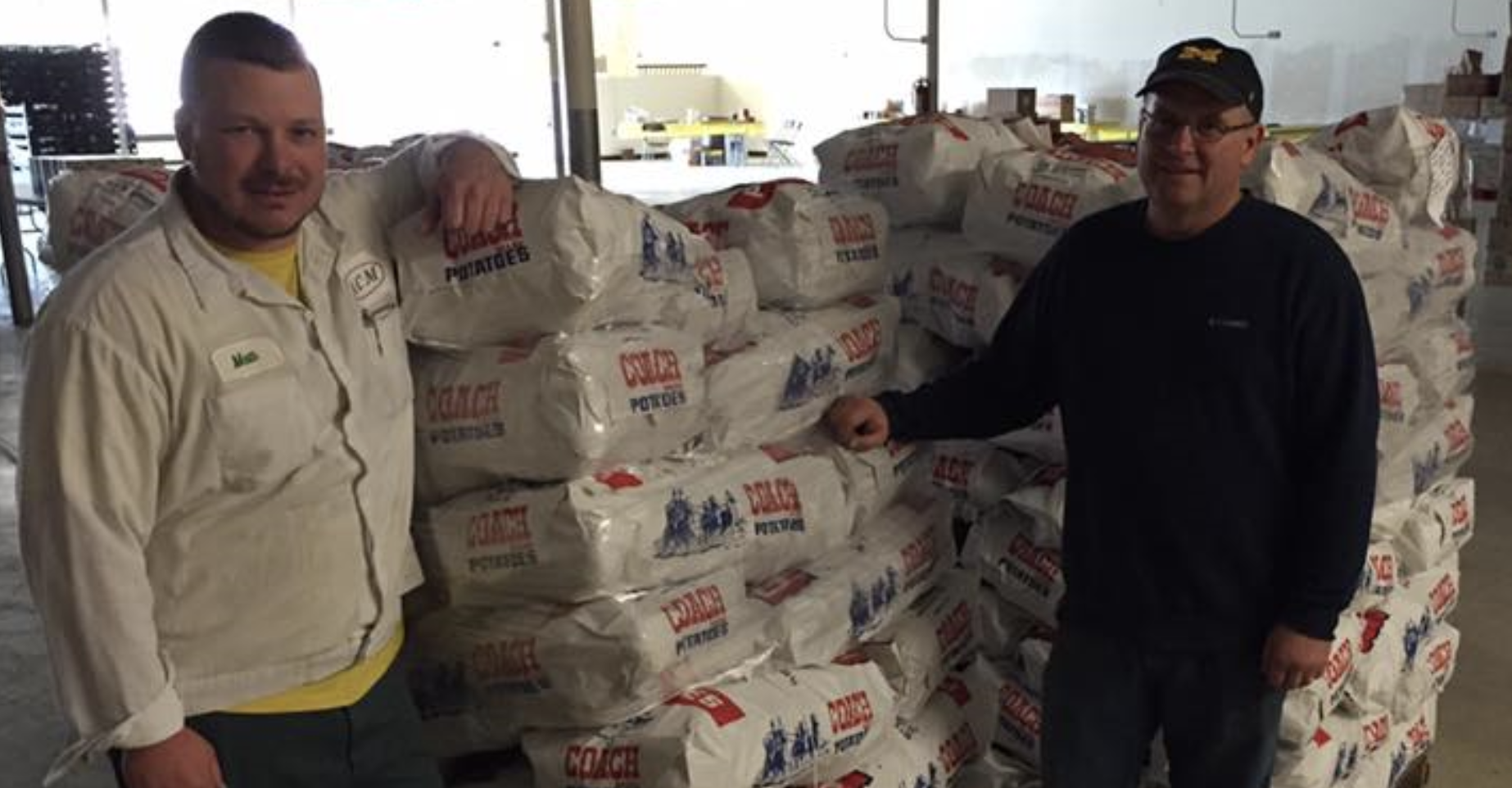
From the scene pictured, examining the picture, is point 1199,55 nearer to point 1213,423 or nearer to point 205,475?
point 1213,423

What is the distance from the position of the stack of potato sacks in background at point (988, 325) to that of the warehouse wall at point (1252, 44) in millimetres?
5291

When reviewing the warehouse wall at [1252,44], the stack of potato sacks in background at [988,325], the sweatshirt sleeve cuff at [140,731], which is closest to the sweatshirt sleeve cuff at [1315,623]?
the stack of potato sacks in background at [988,325]

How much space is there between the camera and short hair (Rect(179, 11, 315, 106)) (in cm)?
128

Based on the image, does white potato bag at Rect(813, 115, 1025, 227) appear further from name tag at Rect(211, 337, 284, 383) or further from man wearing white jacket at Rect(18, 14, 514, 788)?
name tag at Rect(211, 337, 284, 383)

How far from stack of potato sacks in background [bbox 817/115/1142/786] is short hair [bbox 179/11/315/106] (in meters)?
1.30

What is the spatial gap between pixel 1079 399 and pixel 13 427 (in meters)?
5.51

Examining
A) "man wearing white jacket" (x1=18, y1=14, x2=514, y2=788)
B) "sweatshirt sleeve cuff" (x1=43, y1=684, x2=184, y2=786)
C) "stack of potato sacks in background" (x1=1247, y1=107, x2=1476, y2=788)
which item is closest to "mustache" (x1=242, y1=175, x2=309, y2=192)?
"man wearing white jacket" (x1=18, y1=14, x2=514, y2=788)

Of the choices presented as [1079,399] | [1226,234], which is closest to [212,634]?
[1079,399]

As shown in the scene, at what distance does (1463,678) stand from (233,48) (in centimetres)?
317

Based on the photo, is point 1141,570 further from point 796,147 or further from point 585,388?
point 796,147

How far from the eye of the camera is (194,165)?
1.32m

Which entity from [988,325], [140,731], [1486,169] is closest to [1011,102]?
[1486,169]

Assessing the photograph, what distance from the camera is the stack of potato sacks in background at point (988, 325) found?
224 cm

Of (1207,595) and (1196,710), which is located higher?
(1207,595)
